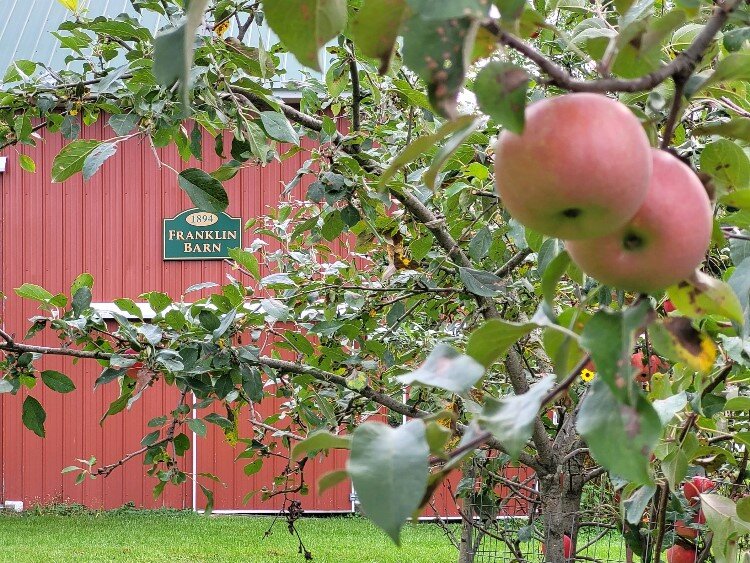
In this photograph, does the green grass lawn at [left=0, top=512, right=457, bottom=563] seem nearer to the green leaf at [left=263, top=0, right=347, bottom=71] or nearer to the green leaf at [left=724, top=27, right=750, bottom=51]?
the green leaf at [left=724, top=27, right=750, bottom=51]

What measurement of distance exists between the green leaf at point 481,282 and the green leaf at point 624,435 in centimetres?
122

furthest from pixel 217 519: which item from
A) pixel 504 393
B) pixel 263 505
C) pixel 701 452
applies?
pixel 701 452

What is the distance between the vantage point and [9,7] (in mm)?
8422

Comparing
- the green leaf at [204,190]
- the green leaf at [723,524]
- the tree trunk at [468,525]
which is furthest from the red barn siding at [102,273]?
the green leaf at [723,524]

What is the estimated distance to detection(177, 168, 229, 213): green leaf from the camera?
4.39 feet

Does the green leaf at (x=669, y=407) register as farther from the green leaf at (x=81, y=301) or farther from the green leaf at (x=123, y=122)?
the green leaf at (x=81, y=301)

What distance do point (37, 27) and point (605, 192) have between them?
8.44m

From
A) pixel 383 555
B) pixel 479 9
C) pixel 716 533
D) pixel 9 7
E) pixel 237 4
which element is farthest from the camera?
pixel 9 7

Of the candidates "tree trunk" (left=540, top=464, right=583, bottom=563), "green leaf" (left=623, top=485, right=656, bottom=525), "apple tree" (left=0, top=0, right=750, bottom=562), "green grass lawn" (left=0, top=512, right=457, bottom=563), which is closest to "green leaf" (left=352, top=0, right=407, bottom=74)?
"apple tree" (left=0, top=0, right=750, bottom=562)

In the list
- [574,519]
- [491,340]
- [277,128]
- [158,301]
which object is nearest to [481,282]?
[277,128]

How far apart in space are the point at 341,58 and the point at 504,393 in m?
1.42

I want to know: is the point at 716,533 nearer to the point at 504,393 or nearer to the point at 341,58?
the point at 341,58

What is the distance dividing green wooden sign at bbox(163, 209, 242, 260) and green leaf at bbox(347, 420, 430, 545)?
7001mm

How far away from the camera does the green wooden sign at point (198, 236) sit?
7375 millimetres
